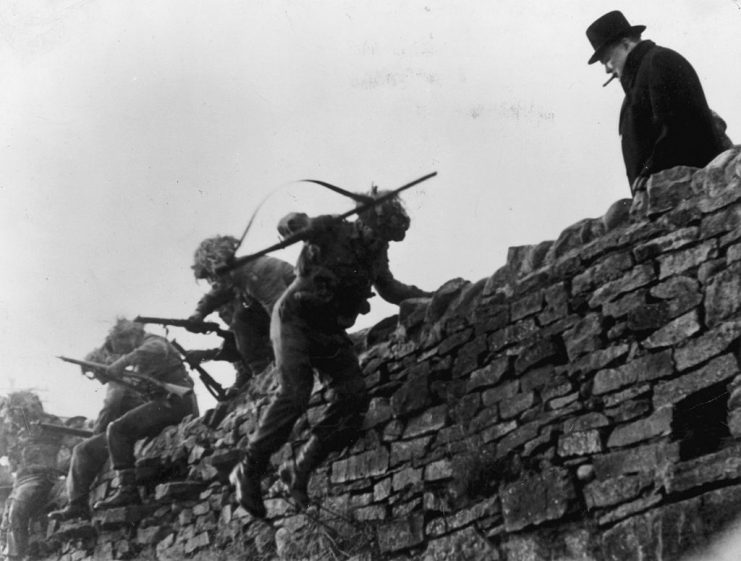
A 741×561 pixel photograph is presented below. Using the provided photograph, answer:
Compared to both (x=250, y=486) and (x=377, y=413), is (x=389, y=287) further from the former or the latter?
(x=250, y=486)

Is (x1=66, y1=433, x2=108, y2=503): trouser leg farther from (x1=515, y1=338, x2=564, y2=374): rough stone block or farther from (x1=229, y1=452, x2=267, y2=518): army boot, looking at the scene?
(x1=515, y1=338, x2=564, y2=374): rough stone block

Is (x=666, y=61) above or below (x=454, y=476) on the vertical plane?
above

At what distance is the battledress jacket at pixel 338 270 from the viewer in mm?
7766

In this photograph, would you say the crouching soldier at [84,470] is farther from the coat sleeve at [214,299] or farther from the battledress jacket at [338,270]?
the battledress jacket at [338,270]

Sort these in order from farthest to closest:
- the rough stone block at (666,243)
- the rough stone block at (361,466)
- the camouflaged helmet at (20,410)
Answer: the camouflaged helmet at (20,410) < the rough stone block at (361,466) < the rough stone block at (666,243)

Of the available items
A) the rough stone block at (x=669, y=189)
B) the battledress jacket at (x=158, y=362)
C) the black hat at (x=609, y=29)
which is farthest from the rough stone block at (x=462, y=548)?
the battledress jacket at (x=158, y=362)

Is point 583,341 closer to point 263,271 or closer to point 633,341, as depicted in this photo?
point 633,341

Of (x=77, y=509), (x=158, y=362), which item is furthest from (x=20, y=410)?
(x=158, y=362)

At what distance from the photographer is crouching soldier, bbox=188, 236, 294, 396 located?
9.07 m

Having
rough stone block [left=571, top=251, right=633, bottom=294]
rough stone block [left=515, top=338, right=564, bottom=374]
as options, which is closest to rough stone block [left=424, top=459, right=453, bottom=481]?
rough stone block [left=515, top=338, right=564, bottom=374]

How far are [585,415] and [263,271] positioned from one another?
349 centimetres

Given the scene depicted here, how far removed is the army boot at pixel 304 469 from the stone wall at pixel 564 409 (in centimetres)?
10

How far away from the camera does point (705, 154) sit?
6758 millimetres

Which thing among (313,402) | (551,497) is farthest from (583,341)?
(313,402)
